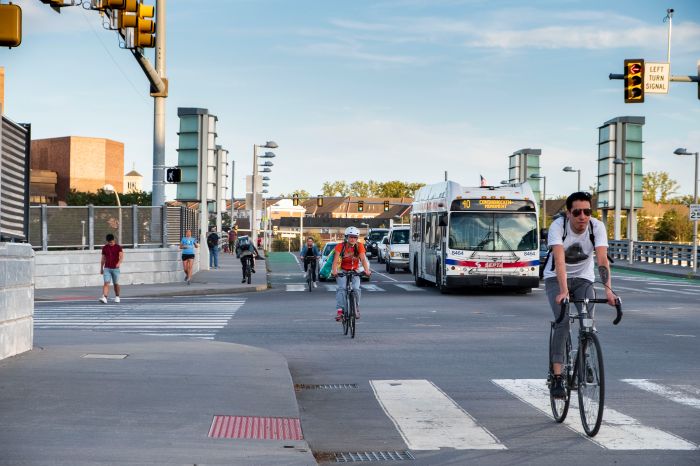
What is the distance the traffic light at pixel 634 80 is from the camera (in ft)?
72.1

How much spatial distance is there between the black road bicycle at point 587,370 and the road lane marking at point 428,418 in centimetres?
77

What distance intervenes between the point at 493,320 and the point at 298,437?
42.9ft

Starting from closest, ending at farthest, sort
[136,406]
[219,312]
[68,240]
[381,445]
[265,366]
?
1. [381,445]
2. [136,406]
3. [265,366]
4. [219,312]
5. [68,240]

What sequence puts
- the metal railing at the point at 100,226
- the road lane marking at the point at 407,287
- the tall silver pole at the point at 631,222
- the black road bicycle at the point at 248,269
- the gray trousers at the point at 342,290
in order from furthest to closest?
1. the tall silver pole at the point at 631,222
2. the black road bicycle at the point at 248,269
3. the road lane marking at the point at 407,287
4. the metal railing at the point at 100,226
5. the gray trousers at the point at 342,290

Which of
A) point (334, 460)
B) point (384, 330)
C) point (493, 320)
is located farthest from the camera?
point (493, 320)

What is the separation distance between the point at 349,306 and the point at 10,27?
9.32 m

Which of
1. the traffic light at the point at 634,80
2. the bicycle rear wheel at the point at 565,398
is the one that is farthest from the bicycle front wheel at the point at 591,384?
the traffic light at the point at 634,80

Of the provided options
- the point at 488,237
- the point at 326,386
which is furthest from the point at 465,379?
the point at 488,237

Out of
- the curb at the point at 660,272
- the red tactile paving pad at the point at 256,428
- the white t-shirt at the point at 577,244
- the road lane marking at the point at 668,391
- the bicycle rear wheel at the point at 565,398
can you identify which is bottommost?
the curb at the point at 660,272

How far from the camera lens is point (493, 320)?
20578mm

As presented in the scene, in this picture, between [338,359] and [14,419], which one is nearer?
[14,419]

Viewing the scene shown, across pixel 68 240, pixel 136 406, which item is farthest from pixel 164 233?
pixel 136 406

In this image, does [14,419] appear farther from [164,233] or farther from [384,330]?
[164,233]

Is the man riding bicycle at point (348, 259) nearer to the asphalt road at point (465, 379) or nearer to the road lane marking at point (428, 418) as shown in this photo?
the asphalt road at point (465, 379)
